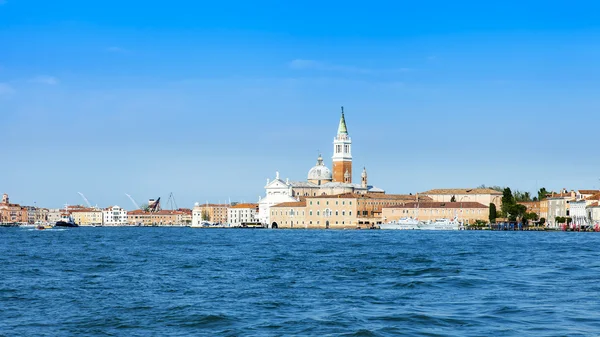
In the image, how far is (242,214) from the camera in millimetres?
129875

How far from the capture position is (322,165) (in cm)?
11906

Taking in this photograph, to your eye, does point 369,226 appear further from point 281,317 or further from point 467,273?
point 281,317

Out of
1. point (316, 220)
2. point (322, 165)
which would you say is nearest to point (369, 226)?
point (316, 220)

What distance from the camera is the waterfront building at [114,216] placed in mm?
157500

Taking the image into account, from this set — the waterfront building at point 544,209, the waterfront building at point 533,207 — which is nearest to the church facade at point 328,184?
the waterfront building at point 533,207

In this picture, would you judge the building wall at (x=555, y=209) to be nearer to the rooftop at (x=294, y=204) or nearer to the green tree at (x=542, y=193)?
the green tree at (x=542, y=193)

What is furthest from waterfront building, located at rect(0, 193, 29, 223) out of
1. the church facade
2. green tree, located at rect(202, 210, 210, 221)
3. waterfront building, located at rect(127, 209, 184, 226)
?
the church facade

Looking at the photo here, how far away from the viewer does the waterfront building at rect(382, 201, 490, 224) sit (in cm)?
8956

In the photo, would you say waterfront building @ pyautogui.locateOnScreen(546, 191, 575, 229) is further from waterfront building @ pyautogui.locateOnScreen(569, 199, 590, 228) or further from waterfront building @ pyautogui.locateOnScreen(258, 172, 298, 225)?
waterfront building @ pyautogui.locateOnScreen(258, 172, 298, 225)

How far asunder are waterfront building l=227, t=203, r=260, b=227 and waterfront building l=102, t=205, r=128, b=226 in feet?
106

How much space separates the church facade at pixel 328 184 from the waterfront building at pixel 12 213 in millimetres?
59707

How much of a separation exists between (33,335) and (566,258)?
19205 mm

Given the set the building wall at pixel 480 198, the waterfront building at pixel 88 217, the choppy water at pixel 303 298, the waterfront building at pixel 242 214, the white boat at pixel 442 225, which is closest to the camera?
the choppy water at pixel 303 298

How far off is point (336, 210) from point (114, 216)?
71.1 m
